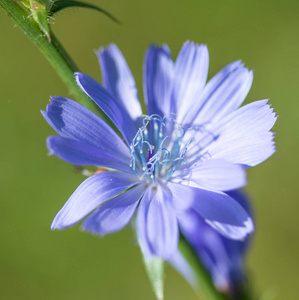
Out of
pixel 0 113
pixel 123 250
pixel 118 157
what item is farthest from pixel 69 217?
pixel 0 113

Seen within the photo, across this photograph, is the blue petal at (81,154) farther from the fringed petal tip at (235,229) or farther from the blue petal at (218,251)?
the blue petal at (218,251)

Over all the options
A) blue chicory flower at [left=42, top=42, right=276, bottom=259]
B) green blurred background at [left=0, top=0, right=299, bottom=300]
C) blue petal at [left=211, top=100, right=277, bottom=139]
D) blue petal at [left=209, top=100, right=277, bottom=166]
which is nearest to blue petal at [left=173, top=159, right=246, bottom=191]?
blue chicory flower at [left=42, top=42, right=276, bottom=259]

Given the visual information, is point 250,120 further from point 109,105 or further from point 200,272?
point 200,272

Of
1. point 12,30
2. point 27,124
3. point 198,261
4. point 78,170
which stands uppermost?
point 12,30

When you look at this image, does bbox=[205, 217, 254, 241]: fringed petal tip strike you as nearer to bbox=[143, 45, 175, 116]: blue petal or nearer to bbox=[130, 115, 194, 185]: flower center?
bbox=[130, 115, 194, 185]: flower center

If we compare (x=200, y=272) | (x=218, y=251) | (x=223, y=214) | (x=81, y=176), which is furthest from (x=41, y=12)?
(x=81, y=176)

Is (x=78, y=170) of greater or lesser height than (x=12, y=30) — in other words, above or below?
below

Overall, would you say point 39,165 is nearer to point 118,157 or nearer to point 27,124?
point 27,124
